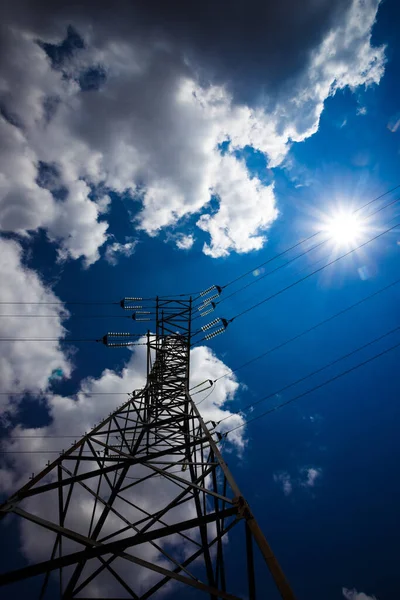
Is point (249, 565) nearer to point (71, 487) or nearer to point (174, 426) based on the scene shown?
point (71, 487)

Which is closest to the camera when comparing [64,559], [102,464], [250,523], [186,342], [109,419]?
[64,559]

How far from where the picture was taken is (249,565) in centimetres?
359

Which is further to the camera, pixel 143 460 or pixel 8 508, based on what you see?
pixel 143 460

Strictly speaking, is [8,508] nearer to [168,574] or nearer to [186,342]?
[168,574]

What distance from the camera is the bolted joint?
3642 millimetres

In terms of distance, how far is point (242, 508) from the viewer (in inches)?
147

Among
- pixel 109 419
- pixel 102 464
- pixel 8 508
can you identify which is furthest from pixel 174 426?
pixel 8 508

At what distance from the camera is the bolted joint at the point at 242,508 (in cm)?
364

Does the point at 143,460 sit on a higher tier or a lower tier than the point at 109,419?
lower

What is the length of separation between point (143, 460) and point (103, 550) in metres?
2.07

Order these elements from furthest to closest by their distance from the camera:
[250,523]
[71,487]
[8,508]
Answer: [71,487] → [8,508] → [250,523]

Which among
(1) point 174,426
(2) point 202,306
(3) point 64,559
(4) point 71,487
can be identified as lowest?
(3) point 64,559

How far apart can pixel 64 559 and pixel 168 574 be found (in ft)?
4.42

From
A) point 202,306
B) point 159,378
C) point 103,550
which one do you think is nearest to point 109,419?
point 159,378
